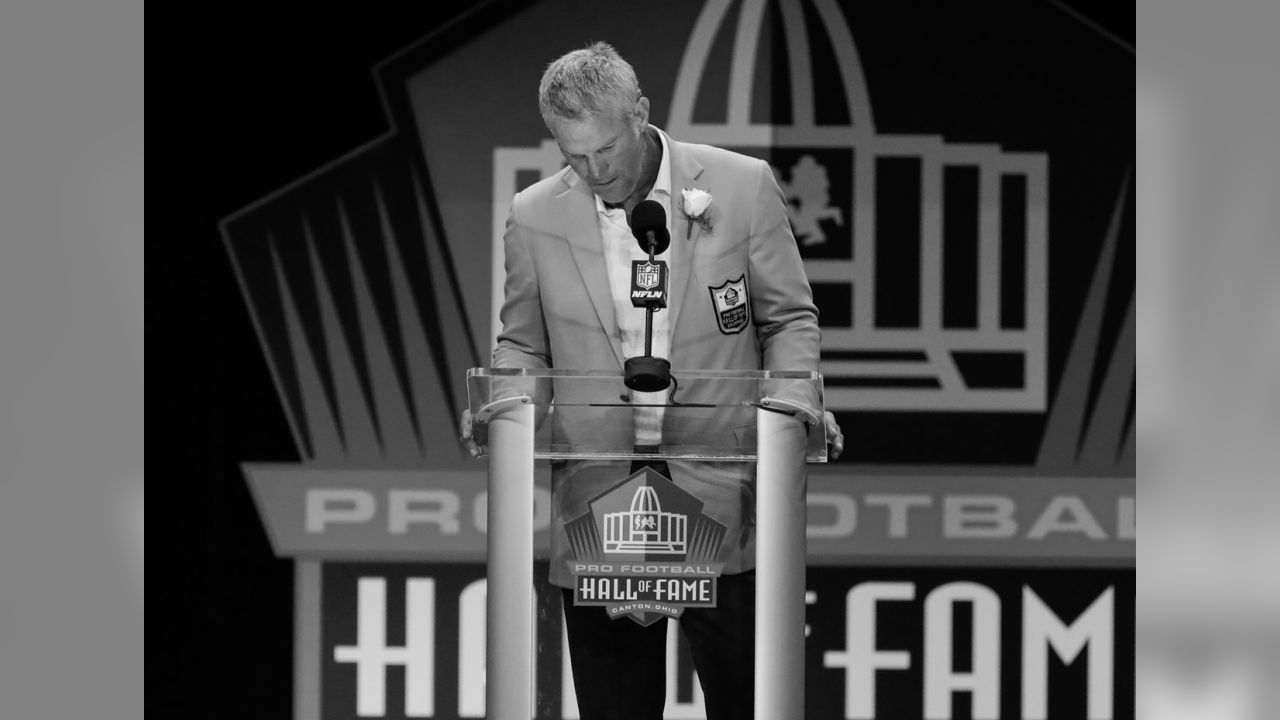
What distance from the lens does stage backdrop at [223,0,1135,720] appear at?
4.34 metres

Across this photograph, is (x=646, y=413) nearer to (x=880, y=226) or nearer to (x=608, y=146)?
(x=608, y=146)

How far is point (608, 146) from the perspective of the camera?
7.39 ft

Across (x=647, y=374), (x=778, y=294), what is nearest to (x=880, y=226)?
(x=778, y=294)

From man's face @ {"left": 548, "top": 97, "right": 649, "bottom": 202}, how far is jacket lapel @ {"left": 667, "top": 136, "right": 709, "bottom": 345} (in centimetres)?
9

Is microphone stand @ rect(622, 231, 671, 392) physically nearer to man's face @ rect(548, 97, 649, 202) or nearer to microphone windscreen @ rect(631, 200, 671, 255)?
microphone windscreen @ rect(631, 200, 671, 255)

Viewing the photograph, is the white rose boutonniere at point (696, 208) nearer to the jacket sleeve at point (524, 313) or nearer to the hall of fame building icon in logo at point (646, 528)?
the jacket sleeve at point (524, 313)

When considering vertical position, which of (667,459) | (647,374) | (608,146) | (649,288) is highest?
(608,146)

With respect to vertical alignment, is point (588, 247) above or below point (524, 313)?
above

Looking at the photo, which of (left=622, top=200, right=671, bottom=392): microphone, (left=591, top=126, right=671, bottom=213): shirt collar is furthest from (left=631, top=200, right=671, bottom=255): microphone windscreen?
(left=591, top=126, right=671, bottom=213): shirt collar

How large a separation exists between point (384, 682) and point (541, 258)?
7.32 ft

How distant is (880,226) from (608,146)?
2245mm
